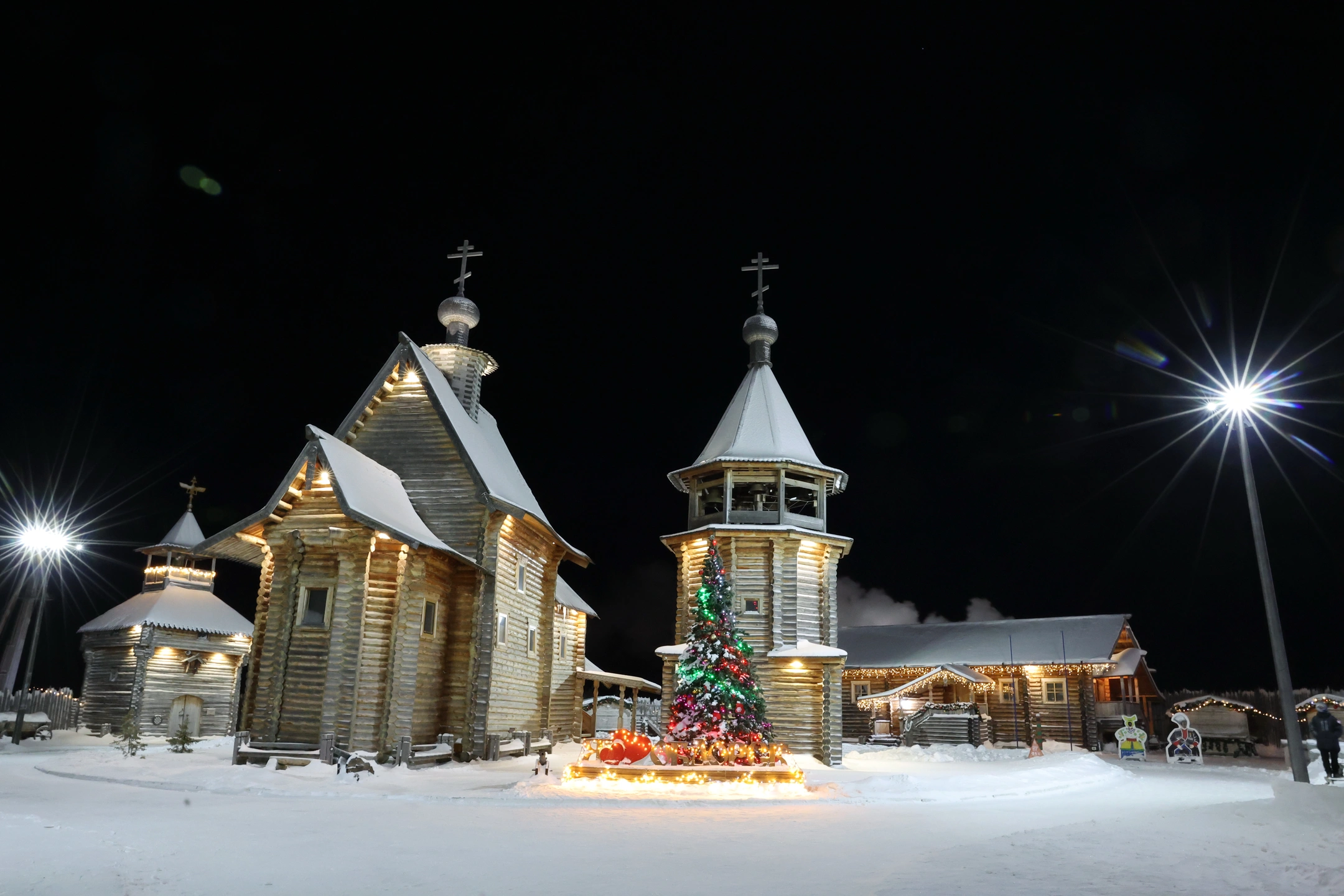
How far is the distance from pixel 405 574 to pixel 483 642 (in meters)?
3.55

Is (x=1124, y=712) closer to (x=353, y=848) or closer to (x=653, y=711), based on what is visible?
(x=653, y=711)

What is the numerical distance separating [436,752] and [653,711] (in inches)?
1210

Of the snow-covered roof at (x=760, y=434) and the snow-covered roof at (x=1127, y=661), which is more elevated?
the snow-covered roof at (x=760, y=434)

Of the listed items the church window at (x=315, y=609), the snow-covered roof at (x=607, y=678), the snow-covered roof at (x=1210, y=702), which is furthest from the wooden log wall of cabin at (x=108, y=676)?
the snow-covered roof at (x=1210, y=702)

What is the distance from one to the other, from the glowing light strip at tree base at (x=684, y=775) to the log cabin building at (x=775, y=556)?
880cm

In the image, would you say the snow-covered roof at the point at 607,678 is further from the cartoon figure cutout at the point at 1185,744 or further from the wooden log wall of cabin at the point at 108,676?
the cartoon figure cutout at the point at 1185,744

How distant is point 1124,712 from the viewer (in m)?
36.8

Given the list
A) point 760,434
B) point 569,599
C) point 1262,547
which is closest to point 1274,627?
point 1262,547

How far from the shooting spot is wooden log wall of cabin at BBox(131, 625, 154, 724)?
34719 mm

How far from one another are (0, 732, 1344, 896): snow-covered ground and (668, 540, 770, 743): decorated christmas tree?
1.66 metres

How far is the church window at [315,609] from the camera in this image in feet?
68.5

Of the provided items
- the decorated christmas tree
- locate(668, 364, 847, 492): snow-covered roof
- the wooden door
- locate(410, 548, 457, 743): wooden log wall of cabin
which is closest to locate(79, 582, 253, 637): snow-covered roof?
the wooden door

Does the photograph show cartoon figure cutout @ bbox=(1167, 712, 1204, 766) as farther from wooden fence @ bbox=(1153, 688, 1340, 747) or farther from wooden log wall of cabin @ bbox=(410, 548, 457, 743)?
wooden log wall of cabin @ bbox=(410, 548, 457, 743)

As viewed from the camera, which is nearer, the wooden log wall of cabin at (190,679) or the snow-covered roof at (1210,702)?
the wooden log wall of cabin at (190,679)
